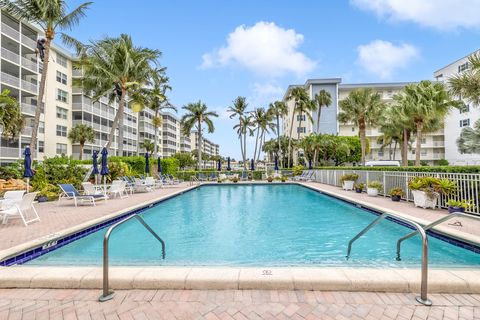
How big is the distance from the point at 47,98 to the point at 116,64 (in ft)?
73.0

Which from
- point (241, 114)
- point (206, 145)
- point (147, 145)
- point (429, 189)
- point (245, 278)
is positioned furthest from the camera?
point (206, 145)

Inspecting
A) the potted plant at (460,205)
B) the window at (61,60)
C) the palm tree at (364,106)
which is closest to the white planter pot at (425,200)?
the potted plant at (460,205)

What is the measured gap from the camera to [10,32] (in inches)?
1100

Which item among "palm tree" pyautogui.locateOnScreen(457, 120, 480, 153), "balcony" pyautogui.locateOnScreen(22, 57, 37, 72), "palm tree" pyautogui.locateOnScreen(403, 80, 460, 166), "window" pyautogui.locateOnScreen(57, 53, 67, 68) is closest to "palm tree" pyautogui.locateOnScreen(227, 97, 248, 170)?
"window" pyautogui.locateOnScreen(57, 53, 67, 68)

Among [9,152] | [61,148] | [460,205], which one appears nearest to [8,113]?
[9,152]

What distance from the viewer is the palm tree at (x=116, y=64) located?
65.7 feet

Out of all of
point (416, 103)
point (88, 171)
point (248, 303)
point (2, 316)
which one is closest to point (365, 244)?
point (248, 303)

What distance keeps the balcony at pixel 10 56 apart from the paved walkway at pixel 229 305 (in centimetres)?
3445

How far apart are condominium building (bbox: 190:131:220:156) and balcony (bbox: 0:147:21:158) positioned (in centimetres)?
4851

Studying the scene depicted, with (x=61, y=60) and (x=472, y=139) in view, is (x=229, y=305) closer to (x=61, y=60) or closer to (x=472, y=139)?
(x=472, y=139)

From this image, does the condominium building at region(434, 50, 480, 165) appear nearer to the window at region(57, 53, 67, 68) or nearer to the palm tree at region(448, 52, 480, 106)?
the palm tree at region(448, 52, 480, 106)

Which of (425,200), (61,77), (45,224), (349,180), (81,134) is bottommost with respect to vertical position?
(45,224)

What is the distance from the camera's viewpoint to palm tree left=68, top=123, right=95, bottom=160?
3809 centimetres

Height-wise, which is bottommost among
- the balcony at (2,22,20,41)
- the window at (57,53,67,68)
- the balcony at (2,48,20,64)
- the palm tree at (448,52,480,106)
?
the palm tree at (448,52,480,106)
